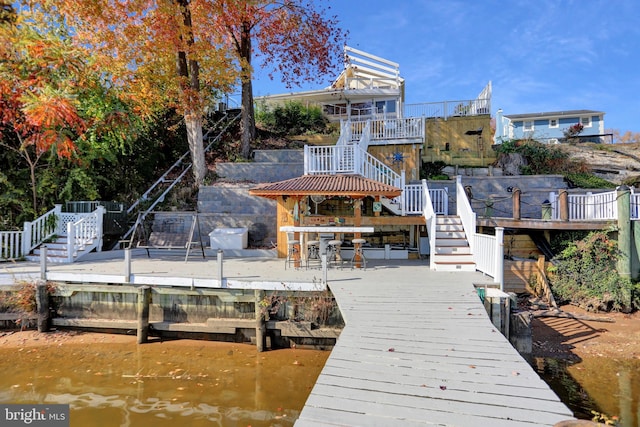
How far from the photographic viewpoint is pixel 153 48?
13219 millimetres

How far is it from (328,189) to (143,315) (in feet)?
17.1

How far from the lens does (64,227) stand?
37.2 ft

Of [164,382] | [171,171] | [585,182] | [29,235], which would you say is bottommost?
[164,382]

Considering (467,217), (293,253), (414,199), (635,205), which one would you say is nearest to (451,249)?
(467,217)

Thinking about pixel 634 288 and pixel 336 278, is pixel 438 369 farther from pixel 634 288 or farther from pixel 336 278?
pixel 634 288

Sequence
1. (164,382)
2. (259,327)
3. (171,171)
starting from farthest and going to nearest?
(171,171) → (259,327) → (164,382)

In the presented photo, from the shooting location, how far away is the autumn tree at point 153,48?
12438 mm

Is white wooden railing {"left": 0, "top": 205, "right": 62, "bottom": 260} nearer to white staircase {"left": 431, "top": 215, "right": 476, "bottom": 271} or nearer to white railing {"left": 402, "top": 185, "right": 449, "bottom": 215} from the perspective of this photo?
white railing {"left": 402, "top": 185, "right": 449, "bottom": 215}

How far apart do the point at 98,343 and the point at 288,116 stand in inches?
619

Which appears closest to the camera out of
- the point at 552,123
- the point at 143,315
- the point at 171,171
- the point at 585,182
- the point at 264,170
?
the point at 143,315

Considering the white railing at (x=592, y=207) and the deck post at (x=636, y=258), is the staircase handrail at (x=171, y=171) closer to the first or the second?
the white railing at (x=592, y=207)

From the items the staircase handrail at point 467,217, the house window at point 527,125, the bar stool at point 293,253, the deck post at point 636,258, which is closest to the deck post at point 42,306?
the bar stool at point 293,253

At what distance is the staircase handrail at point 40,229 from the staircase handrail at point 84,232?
33.7 inches

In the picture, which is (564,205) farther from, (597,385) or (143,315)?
(143,315)
